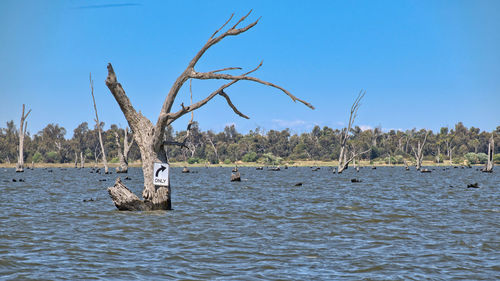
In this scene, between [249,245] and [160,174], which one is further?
[160,174]

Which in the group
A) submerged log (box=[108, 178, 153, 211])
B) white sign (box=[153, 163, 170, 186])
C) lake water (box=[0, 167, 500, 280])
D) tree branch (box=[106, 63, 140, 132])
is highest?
tree branch (box=[106, 63, 140, 132])

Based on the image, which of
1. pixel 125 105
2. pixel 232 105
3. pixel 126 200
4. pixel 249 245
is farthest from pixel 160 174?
pixel 249 245

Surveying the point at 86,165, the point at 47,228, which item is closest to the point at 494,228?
the point at 47,228

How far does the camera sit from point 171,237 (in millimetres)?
15219

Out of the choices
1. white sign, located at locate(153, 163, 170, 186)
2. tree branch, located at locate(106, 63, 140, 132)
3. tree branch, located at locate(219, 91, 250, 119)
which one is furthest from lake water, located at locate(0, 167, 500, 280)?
tree branch, located at locate(219, 91, 250, 119)

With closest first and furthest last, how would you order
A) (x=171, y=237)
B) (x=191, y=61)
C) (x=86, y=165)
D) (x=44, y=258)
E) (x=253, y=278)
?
(x=253, y=278)
(x=44, y=258)
(x=171, y=237)
(x=191, y=61)
(x=86, y=165)

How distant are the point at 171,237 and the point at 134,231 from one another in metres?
1.71

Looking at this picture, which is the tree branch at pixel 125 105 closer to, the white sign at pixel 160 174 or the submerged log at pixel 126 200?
the white sign at pixel 160 174

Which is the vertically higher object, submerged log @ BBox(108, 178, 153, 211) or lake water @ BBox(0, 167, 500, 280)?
submerged log @ BBox(108, 178, 153, 211)

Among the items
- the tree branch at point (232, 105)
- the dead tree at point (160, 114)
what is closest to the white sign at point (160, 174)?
the dead tree at point (160, 114)

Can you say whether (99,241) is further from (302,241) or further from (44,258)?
(302,241)

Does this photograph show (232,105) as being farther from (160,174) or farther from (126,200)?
(126,200)

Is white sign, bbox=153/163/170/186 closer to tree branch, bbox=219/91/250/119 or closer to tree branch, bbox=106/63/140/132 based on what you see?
tree branch, bbox=106/63/140/132

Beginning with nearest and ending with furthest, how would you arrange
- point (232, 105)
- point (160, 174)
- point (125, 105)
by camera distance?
point (160, 174) < point (125, 105) < point (232, 105)
